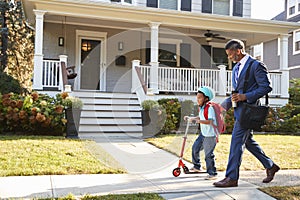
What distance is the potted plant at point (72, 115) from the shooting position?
8.11 m

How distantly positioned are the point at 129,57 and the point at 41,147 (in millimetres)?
6894

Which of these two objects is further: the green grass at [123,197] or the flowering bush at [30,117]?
the flowering bush at [30,117]

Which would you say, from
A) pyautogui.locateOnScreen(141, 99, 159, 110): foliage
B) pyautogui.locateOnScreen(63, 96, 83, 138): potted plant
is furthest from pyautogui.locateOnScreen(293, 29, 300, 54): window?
pyautogui.locateOnScreen(63, 96, 83, 138): potted plant

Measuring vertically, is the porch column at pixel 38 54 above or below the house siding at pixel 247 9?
below

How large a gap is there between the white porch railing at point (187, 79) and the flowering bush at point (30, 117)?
11.2 feet

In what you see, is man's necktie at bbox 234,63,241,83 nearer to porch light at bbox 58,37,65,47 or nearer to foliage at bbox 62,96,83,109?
foliage at bbox 62,96,83,109

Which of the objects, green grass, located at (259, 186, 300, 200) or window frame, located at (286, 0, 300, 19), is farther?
window frame, located at (286, 0, 300, 19)

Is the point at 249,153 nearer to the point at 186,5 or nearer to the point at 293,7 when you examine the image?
the point at 186,5

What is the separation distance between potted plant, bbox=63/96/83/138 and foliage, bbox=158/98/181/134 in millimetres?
2357

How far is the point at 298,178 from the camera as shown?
468cm

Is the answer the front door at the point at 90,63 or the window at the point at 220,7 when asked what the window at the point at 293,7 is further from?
the front door at the point at 90,63

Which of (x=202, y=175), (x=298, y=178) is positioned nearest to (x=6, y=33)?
(x=202, y=175)

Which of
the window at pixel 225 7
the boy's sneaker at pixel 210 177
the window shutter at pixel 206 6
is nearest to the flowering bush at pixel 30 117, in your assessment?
the boy's sneaker at pixel 210 177

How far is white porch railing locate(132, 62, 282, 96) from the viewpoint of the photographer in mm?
10672
